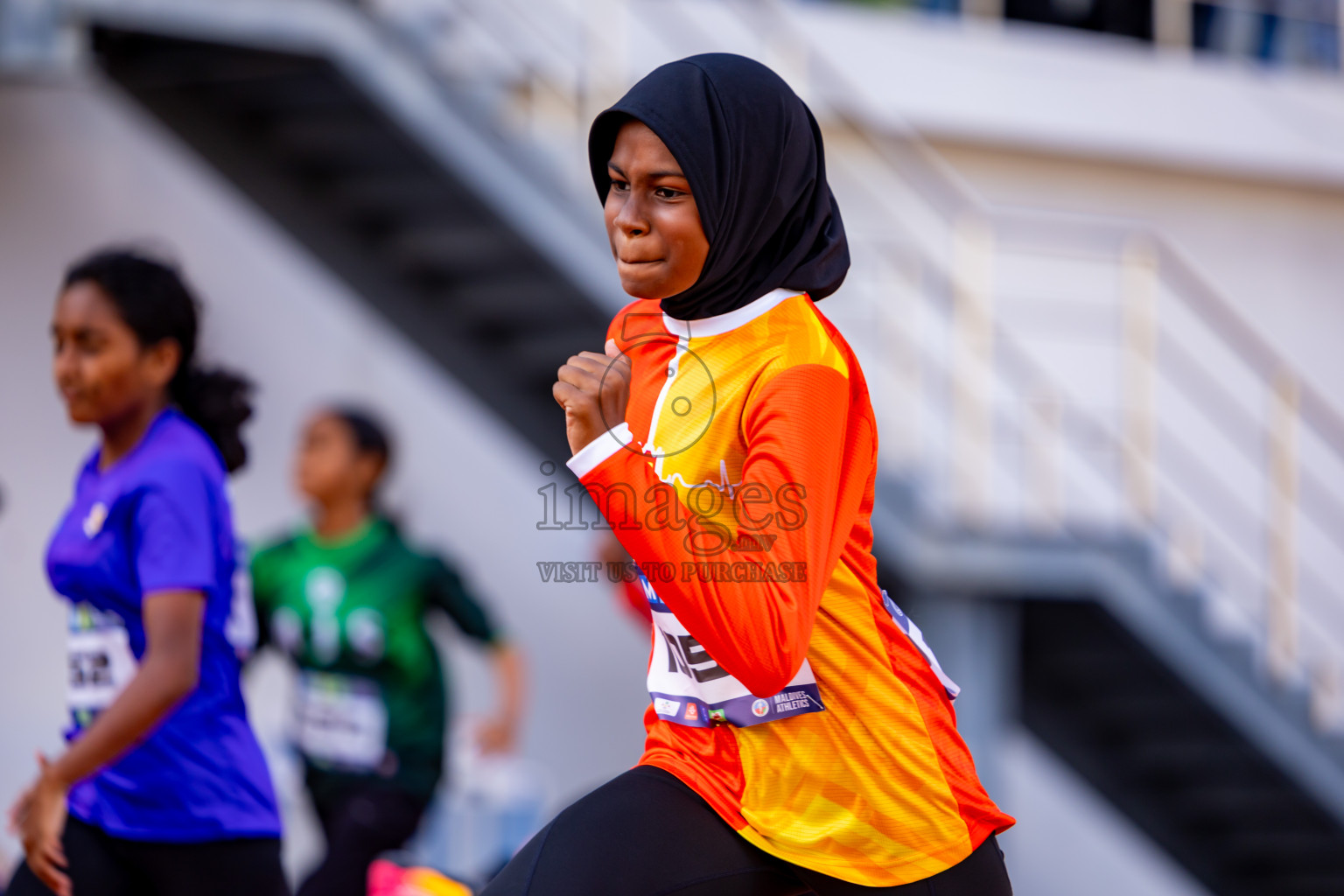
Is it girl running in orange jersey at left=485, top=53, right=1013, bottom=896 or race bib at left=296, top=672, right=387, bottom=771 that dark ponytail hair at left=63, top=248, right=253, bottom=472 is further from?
race bib at left=296, top=672, right=387, bottom=771

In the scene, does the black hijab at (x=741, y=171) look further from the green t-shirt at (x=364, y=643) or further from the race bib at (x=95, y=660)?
the green t-shirt at (x=364, y=643)

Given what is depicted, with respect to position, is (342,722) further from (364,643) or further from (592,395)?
(592,395)

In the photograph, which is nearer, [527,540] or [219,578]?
[219,578]

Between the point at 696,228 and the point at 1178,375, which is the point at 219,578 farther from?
the point at 1178,375

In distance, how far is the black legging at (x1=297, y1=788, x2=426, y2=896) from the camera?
4.18m

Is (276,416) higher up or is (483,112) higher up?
(483,112)

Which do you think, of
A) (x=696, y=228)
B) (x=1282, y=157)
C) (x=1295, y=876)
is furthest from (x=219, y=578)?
(x=1282, y=157)

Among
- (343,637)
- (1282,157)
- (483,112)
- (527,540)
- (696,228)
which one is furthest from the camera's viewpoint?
(1282,157)

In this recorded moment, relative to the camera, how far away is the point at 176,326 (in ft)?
9.25

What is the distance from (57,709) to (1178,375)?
5.66 m

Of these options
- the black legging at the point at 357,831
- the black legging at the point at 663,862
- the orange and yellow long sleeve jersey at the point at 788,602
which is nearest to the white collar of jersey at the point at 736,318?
the orange and yellow long sleeve jersey at the point at 788,602

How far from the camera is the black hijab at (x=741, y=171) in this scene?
185 cm

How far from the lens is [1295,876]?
6.87 metres

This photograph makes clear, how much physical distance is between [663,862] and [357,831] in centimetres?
259
